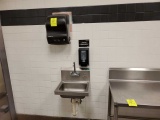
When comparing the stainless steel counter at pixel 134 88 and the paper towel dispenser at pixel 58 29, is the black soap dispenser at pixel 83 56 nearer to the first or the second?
the paper towel dispenser at pixel 58 29

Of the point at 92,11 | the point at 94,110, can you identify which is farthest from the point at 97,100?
the point at 92,11

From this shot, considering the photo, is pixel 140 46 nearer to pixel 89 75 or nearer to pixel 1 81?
pixel 89 75

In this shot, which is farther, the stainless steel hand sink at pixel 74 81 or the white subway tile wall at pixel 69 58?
the stainless steel hand sink at pixel 74 81

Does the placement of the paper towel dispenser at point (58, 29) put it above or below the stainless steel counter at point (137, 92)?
above

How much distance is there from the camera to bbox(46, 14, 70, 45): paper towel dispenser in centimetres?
160

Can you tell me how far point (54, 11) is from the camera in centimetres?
177

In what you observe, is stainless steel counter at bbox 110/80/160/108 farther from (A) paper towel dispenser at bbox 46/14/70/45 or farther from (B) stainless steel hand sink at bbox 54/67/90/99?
(A) paper towel dispenser at bbox 46/14/70/45

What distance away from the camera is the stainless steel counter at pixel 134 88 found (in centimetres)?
123

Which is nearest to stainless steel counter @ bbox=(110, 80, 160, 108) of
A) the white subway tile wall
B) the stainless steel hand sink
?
the white subway tile wall

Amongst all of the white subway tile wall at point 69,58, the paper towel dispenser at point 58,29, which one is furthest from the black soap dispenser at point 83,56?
the paper towel dispenser at point 58,29

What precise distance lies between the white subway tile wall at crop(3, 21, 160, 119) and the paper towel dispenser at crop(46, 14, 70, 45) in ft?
0.56

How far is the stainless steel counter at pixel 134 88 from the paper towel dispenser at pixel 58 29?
73cm

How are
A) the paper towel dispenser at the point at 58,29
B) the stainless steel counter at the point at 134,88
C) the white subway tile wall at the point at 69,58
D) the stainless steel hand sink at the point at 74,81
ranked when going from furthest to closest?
the stainless steel hand sink at the point at 74,81 → the white subway tile wall at the point at 69,58 → the paper towel dispenser at the point at 58,29 → the stainless steel counter at the point at 134,88

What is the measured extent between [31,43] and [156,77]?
1698 millimetres
